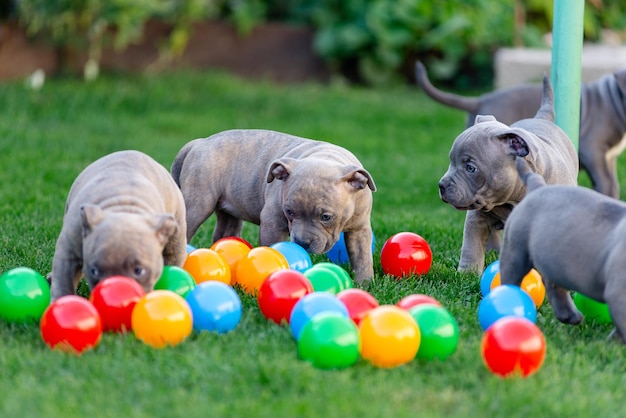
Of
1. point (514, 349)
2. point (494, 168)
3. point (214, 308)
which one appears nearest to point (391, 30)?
point (494, 168)

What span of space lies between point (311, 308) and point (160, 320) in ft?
2.28

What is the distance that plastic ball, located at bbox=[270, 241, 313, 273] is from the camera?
5508mm

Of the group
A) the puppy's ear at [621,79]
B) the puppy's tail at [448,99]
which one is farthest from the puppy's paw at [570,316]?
the puppy's ear at [621,79]

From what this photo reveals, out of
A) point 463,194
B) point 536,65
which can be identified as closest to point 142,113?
point 536,65

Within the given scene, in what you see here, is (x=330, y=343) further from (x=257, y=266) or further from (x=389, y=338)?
(x=257, y=266)

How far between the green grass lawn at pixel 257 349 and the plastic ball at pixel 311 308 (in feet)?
0.28

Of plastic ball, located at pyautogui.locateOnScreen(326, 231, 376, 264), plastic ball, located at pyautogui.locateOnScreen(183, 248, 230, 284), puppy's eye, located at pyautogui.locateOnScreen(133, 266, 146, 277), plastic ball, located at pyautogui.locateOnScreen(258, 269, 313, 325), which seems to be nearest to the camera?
puppy's eye, located at pyautogui.locateOnScreen(133, 266, 146, 277)

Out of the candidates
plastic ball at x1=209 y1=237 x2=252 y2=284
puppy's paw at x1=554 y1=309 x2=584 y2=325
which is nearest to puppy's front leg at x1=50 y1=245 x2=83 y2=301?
plastic ball at x1=209 y1=237 x2=252 y2=284

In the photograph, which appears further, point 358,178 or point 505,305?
Result: point 358,178

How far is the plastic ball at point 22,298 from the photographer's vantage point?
4.61 m

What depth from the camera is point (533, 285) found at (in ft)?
17.0

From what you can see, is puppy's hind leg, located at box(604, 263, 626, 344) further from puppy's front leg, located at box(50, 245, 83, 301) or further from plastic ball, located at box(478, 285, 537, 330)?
puppy's front leg, located at box(50, 245, 83, 301)

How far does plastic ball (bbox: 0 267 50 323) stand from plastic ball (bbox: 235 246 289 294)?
1149 millimetres

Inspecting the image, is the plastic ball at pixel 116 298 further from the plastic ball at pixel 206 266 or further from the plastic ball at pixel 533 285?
the plastic ball at pixel 533 285
